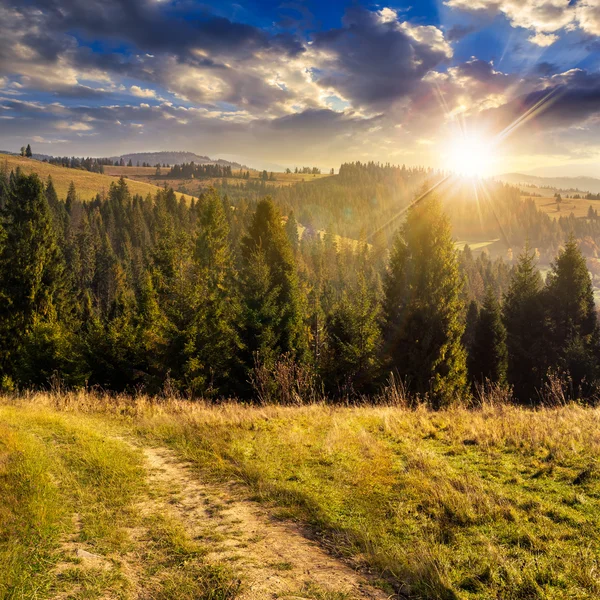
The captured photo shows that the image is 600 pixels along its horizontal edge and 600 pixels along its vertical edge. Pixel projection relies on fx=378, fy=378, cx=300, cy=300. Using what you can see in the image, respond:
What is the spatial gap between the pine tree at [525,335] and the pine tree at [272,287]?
879 inches

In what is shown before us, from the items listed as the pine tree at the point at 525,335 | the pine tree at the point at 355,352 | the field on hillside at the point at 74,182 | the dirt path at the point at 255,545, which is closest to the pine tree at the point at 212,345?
the pine tree at the point at 355,352

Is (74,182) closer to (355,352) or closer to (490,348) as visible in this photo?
(490,348)

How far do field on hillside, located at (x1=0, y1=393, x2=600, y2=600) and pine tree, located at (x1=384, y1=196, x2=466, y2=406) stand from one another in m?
13.0

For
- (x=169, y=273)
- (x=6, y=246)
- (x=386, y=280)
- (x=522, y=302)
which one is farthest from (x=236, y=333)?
(x=522, y=302)

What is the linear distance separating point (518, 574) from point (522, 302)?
3721cm

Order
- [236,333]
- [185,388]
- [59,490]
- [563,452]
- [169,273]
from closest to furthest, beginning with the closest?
1. [59,490]
2. [563,452]
3. [185,388]
4. [236,333]
5. [169,273]

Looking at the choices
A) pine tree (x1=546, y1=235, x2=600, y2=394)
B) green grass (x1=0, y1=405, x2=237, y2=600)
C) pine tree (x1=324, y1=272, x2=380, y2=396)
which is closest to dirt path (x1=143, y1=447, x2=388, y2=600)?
green grass (x1=0, y1=405, x2=237, y2=600)

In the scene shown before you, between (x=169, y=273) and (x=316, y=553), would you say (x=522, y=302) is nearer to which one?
(x=169, y=273)

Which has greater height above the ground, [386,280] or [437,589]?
[386,280]

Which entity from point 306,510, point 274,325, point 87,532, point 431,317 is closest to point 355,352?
point 274,325

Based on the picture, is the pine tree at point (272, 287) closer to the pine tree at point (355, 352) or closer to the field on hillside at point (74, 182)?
the pine tree at point (355, 352)

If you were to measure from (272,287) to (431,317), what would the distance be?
10180 millimetres

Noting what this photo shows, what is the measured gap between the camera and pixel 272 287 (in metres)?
25.0

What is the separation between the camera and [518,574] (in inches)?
158
